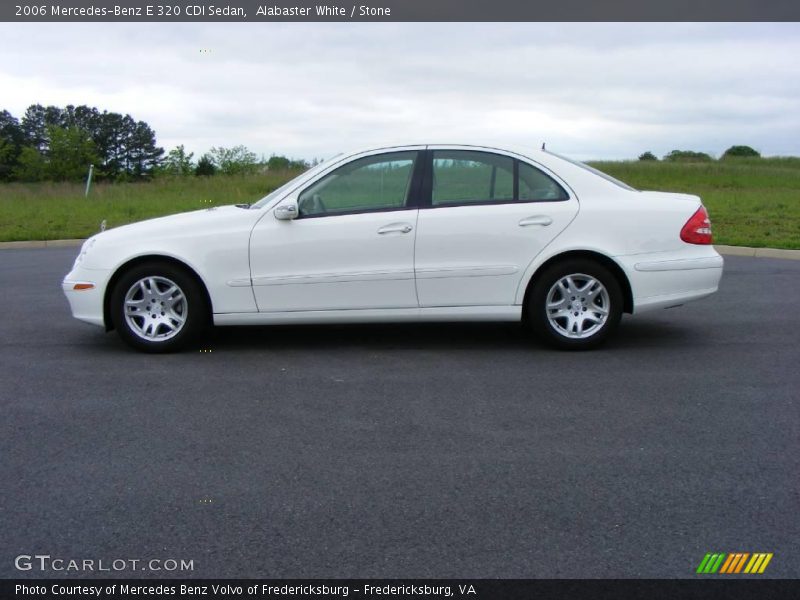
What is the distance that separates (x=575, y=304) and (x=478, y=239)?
34.7 inches

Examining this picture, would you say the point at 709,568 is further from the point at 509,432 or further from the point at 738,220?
the point at 738,220

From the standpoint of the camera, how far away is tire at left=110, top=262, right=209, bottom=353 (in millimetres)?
6750

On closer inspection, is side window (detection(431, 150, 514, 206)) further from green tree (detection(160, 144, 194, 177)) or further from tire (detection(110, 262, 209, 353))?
green tree (detection(160, 144, 194, 177))

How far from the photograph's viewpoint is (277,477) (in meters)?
4.20

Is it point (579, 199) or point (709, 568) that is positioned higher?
point (579, 199)

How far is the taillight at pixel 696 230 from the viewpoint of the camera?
22.2ft

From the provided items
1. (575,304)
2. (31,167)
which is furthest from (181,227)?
(31,167)

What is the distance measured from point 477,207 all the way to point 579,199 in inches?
30.4

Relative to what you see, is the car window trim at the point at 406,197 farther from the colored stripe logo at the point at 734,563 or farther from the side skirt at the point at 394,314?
the colored stripe logo at the point at 734,563

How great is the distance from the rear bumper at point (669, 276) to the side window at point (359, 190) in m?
1.75

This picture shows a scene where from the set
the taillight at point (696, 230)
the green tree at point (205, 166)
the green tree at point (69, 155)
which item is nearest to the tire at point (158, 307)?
the taillight at point (696, 230)

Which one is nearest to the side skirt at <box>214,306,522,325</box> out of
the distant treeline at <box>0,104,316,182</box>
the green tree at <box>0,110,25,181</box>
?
the distant treeline at <box>0,104,316,182</box>

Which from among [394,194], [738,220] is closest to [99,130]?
[738,220]

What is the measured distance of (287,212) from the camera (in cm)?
672
